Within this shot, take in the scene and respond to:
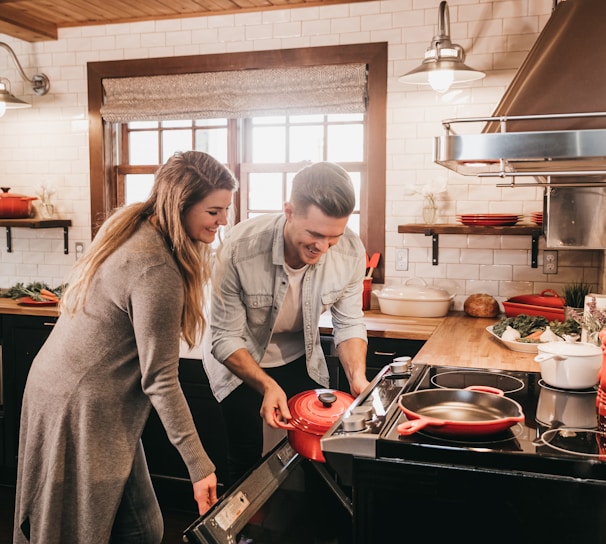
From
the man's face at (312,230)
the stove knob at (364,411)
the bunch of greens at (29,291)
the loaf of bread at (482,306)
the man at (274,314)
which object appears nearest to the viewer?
the stove knob at (364,411)

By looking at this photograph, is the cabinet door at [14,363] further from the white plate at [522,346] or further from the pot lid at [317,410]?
the white plate at [522,346]

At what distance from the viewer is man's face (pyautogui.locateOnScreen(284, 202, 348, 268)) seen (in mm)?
2092

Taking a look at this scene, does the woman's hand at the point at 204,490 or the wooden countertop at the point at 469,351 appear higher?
the wooden countertop at the point at 469,351

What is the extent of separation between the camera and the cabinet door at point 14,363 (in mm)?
3956

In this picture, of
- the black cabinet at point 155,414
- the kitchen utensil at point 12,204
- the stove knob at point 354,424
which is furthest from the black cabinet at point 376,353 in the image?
the kitchen utensil at point 12,204

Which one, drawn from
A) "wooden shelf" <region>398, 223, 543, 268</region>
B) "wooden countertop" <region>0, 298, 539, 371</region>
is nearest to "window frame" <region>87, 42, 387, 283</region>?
"wooden shelf" <region>398, 223, 543, 268</region>

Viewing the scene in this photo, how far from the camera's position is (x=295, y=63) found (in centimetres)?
413

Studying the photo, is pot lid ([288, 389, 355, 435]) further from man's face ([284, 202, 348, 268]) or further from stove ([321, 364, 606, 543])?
man's face ([284, 202, 348, 268])

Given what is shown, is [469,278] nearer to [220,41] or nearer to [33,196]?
[220,41]

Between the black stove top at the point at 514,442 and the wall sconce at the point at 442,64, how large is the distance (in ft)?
6.61

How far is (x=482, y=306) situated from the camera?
373 centimetres

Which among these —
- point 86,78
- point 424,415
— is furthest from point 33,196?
point 424,415

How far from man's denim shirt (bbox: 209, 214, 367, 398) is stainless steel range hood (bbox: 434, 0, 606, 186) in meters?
0.74

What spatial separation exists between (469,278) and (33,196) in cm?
304
